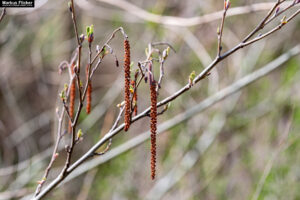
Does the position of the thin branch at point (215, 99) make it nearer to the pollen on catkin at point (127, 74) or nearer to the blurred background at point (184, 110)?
the blurred background at point (184, 110)

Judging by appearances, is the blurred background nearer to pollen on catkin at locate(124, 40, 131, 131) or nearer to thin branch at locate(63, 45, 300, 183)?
thin branch at locate(63, 45, 300, 183)

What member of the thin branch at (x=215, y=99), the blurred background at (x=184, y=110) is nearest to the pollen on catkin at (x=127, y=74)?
the thin branch at (x=215, y=99)

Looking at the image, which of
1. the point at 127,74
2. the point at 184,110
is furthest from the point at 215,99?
the point at 127,74

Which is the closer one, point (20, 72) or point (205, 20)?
point (205, 20)

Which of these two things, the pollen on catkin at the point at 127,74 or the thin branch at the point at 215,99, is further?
the thin branch at the point at 215,99

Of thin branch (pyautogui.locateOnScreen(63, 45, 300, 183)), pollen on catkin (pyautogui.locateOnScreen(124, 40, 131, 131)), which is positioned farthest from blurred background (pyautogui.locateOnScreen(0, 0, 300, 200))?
pollen on catkin (pyautogui.locateOnScreen(124, 40, 131, 131))

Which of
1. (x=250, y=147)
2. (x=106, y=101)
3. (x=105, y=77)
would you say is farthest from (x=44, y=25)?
(x=250, y=147)

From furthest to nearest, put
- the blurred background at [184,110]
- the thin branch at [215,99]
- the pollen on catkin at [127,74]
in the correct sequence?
1. the blurred background at [184,110]
2. the thin branch at [215,99]
3. the pollen on catkin at [127,74]

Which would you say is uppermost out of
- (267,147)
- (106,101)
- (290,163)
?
(106,101)

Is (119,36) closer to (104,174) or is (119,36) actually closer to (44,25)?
(44,25)
